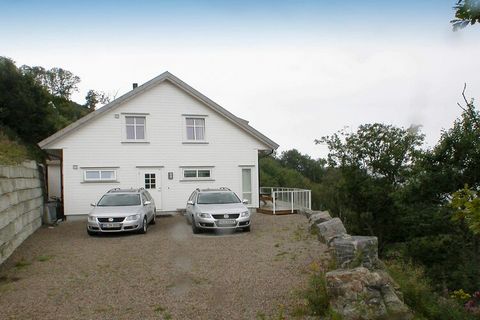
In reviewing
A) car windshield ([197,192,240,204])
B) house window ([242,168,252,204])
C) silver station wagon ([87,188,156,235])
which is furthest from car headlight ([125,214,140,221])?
house window ([242,168,252,204])

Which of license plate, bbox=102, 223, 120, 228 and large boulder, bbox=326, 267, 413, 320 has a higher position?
large boulder, bbox=326, 267, 413, 320

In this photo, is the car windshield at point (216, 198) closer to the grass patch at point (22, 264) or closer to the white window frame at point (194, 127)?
the white window frame at point (194, 127)

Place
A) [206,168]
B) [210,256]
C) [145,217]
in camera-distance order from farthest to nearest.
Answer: [206,168]
[145,217]
[210,256]

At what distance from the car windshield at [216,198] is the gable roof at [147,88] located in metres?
6.67

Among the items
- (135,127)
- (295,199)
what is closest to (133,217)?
(135,127)

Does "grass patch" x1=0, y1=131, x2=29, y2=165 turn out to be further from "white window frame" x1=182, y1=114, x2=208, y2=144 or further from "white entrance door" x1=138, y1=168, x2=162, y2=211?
"white window frame" x1=182, y1=114, x2=208, y2=144

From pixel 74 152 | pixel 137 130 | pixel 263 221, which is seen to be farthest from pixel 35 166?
pixel 263 221

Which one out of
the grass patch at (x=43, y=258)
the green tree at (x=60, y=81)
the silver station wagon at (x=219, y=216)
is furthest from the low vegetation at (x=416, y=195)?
the green tree at (x=60, y=81)

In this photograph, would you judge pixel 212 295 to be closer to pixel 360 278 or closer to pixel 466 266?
pixel 360 278

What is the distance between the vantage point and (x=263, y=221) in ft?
60.9

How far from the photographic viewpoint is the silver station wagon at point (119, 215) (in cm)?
1484

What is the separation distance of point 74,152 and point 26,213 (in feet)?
21.4

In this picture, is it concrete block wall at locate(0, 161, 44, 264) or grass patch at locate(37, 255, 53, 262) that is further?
grass patch at locate(37, 255, 53, 262)

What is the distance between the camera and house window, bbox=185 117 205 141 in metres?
22.4
